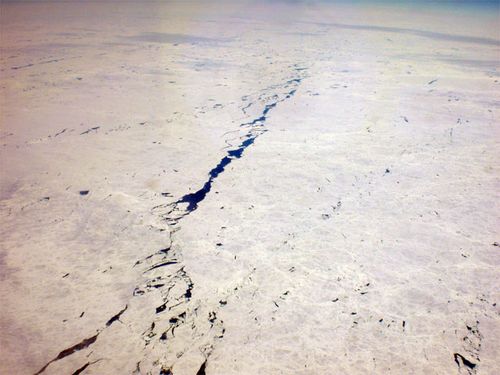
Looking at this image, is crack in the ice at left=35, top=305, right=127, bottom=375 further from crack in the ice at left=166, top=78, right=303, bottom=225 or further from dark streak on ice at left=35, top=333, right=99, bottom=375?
crack in the ice at left=166, top=78, right=303, bottom=225

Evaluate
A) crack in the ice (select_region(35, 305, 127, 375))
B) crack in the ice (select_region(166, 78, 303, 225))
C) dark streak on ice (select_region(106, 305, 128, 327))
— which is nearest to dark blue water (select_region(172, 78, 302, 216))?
crack in the ice (select_region(166, 78, 303, 225))

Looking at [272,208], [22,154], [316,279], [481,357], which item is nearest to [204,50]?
[22,154]

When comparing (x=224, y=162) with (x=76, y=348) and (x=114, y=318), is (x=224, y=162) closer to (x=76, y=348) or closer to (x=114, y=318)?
(x=114, y=318)

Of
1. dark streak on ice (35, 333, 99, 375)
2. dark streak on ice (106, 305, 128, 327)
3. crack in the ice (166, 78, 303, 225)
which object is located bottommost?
dark streak on ice (35, 333, 99, 375)

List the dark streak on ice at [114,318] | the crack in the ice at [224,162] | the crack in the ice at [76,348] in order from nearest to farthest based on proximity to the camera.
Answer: the crack in the ice at [76,348] → the dark streak on ice at [114,318] → the crack in the ice at [224,162]

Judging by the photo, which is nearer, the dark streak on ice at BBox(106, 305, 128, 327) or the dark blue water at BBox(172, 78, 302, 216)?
the dark streak on ice at BBox(106, 305, 128, 327)

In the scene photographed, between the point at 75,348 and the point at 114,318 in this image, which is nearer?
the point at 75,348

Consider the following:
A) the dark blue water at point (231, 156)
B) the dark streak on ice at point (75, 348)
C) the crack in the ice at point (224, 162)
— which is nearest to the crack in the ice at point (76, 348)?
the dark streak on ice at point (75, 348)

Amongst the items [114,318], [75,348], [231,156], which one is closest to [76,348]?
[75,348]

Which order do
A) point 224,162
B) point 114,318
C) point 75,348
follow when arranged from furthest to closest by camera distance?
point 224,162 → point 114,318 → point 75,348

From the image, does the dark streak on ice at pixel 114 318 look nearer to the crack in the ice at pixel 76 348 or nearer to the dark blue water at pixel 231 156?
the crack in the ice at pixel 76 348

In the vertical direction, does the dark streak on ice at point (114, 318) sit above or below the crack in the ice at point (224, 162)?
below

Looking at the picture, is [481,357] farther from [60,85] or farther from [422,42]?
[422,42]
